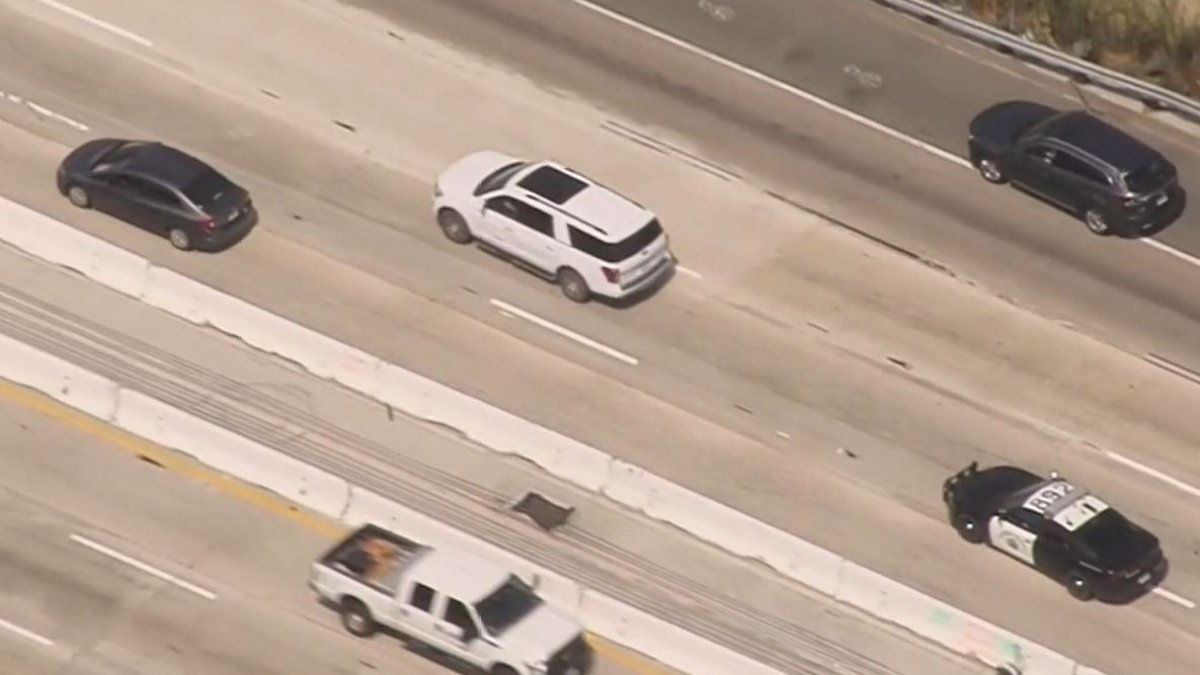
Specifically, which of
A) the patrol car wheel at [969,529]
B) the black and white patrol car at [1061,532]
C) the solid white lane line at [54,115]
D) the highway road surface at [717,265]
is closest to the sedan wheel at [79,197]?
the highway road surface at [717,265]

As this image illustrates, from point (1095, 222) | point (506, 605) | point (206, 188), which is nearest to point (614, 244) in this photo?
point (206, 188)

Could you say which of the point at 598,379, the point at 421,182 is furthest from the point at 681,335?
the point at 421,182

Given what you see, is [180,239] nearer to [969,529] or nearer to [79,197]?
[79,197]

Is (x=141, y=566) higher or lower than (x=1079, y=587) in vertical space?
lower

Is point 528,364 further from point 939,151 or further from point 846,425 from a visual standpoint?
point 939,151

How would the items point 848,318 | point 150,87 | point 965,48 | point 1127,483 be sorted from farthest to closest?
point 965,48, point 150,87, point 848,318, point 1127,483

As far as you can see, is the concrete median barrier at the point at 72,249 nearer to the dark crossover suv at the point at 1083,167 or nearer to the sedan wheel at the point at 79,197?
the sedan wheel at the point at 79,197
